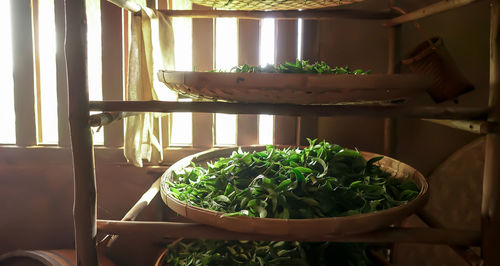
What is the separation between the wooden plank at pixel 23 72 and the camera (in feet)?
6.53

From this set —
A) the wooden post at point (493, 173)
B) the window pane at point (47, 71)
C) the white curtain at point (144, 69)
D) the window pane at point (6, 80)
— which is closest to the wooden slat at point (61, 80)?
the window pane at point (47, 71)

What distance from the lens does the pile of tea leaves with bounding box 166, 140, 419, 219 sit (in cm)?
112

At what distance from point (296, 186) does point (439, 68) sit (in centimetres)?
94

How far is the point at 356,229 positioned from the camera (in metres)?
1.04

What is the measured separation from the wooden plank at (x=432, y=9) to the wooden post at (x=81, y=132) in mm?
1068

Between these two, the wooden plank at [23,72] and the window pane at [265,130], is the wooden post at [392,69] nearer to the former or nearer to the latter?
the window pane at [265,130]

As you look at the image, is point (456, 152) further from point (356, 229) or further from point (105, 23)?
point (105, 23)

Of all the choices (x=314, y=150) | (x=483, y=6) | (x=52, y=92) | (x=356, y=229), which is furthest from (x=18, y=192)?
(x=483, y=6)

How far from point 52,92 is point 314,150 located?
1691 millimetres

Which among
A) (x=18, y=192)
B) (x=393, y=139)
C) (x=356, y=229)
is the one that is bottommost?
(x=18, y=192)

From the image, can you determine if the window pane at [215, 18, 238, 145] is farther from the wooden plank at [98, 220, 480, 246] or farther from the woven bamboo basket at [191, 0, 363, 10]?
the wooden plank at [98, 220, 480, 246]

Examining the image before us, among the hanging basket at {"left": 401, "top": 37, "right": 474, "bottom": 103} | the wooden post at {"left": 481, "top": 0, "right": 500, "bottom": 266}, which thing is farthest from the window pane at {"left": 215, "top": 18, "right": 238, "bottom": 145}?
the wooden post at {"left": 481, "top": 0, "right": 500, "bottom": 266}

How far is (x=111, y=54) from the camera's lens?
6.58ft

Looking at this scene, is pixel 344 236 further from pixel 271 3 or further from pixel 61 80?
pixel 61 80
